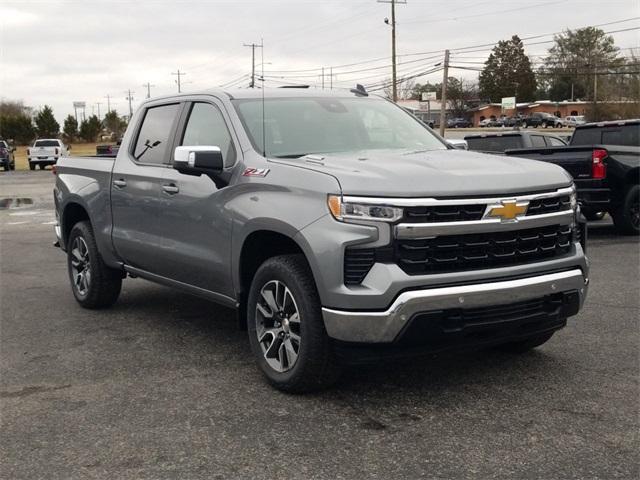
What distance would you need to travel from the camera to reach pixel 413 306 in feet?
12.7

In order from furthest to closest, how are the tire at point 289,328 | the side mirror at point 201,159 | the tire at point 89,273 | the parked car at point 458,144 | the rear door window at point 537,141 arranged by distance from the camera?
the rear door window at point 537,141
the tire at point 89,273
the parked car at point 458,144
the side mirror at point 201,159
the tire at point 289,328

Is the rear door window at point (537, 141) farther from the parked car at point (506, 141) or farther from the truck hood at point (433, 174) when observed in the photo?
the truck hood at point (433, 174)

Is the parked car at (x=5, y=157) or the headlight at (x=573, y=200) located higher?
the parked car at (x=5, y=157)

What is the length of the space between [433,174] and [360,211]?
19.0 inches

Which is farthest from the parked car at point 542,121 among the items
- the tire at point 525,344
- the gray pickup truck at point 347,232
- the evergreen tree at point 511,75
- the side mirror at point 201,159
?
the side mirror at point 201,159

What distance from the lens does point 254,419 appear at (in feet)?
13.4

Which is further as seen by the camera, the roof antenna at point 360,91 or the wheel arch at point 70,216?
the wheel arch at point 70,216

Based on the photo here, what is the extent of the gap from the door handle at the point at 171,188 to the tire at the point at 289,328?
1181 millimetres

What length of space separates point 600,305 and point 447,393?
295 centimetres

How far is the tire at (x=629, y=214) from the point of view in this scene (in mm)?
11602

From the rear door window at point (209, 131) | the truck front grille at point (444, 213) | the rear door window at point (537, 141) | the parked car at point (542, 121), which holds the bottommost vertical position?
the truck front grille at point (444, 213)

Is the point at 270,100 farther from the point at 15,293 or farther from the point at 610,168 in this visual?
the point at 610,168

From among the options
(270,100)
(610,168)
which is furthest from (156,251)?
(610,168)

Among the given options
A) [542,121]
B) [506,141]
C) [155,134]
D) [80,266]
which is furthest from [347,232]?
[542,121]
